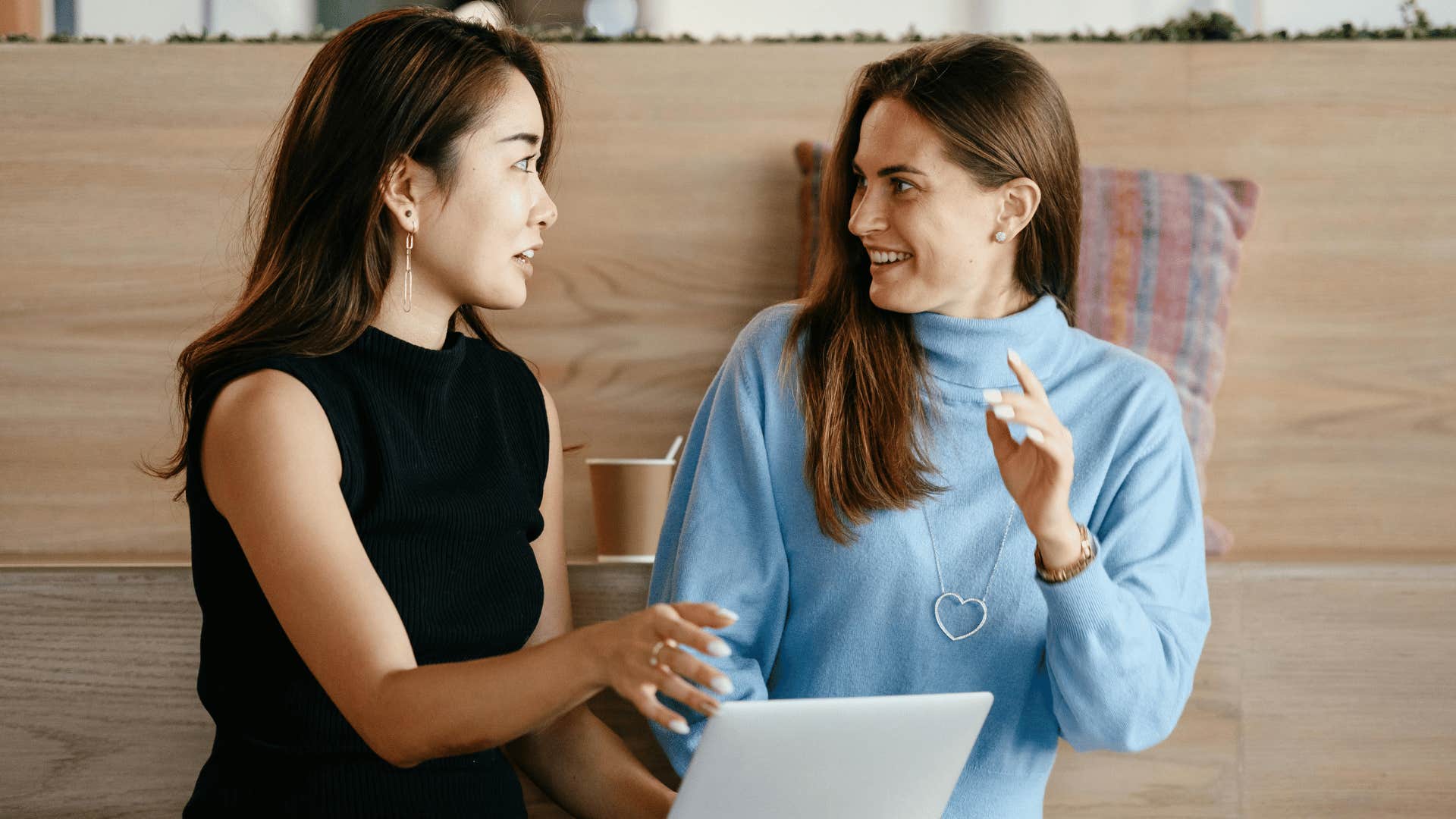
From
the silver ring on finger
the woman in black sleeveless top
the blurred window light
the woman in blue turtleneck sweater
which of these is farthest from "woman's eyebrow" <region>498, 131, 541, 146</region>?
the blurred window light

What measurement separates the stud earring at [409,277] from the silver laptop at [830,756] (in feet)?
1.51

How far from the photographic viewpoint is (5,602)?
117 cm

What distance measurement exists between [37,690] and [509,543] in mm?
490

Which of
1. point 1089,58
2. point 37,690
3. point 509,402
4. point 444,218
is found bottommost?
point 37,690

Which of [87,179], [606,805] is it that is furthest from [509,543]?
[87,179]

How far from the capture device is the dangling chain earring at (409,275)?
1.02m

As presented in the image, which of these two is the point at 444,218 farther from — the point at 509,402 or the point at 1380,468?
the point at 1380,468

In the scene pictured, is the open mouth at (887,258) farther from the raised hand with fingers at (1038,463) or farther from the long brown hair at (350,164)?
the long brown hair at (350,164)

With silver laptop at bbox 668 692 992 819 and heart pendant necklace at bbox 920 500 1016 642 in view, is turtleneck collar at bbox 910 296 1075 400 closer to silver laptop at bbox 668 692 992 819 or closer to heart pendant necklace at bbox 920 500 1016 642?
heart pendant necklace at bbox 920 500 1016 642

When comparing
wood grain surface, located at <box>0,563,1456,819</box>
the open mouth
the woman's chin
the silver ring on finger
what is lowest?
wood grain surface, located at <box>0,563,1456,819</box>

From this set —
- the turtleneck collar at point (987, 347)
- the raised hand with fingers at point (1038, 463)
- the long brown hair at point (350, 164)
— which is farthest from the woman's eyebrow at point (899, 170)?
the long brown hair at point (350, 164)

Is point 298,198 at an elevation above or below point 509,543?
above

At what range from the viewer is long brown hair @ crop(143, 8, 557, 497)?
0.98m

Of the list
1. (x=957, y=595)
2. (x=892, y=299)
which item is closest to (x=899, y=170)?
(x=892, y=299)
